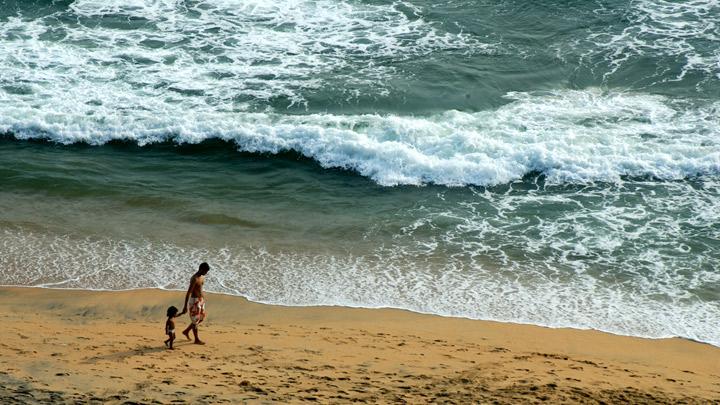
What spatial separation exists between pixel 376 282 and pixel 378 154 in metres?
4.28

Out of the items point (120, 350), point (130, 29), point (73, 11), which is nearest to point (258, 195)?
point (120, 350)

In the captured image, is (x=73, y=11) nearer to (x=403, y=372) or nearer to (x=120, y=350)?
(x=120, y=350)

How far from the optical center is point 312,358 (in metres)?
10.8

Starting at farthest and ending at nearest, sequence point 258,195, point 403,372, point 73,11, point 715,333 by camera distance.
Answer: point 73,11 → point 258,195 → point 715,333 → point 403,372

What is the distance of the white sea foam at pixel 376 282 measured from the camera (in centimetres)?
1279

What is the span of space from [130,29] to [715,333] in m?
14.8

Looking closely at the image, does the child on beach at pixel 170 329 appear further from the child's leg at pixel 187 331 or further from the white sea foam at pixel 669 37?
the white sea foam at pixel 669 37

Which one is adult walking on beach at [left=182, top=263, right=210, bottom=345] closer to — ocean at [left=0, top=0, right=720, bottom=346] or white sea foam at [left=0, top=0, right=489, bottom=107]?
ocean at [left=0, top=0, right=720, bottom=346]

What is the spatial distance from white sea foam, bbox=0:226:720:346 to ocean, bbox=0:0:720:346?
0.04 meters

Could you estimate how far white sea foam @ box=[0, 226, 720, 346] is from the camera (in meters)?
12.8

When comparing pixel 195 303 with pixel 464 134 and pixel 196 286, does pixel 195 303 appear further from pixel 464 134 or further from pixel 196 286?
pixel 464 134

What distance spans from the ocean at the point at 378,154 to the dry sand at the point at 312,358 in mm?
525

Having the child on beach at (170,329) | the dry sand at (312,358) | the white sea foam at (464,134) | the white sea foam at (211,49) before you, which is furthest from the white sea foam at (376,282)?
the white sea foam at (211,49)

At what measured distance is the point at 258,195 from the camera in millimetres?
16328
